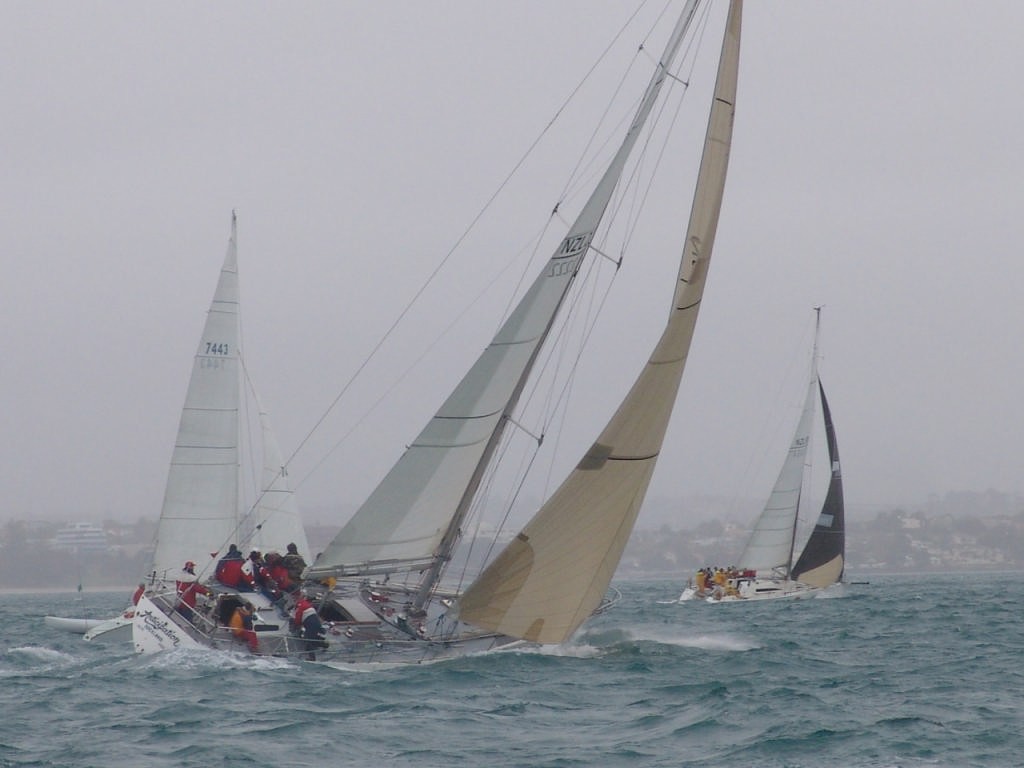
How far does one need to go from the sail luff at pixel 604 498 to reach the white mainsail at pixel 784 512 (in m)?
27.0

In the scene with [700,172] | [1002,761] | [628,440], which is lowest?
[1002,761]

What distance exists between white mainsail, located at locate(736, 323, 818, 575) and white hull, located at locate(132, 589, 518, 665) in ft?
85.3

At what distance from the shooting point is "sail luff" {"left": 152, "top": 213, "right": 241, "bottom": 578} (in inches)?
1009

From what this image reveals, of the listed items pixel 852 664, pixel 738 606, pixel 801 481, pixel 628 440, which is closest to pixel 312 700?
pixel 628 440

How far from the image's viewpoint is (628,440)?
16.0 meters

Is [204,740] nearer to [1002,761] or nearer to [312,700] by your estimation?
[312,700]

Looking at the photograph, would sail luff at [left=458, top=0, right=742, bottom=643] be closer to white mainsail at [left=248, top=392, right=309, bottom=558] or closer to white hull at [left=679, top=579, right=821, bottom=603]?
white mainsail at [left=248, top=392, right=309, bottom=558]

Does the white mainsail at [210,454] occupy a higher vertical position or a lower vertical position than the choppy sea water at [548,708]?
higher

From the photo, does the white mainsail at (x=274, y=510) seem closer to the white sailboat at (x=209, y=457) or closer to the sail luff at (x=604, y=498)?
the white sailboat at (x=209, y=457)

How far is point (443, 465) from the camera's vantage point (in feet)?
53.8

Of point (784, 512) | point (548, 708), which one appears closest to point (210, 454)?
point (548, 708)

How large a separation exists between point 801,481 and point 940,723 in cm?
3055

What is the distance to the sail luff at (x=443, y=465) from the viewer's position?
1638cm

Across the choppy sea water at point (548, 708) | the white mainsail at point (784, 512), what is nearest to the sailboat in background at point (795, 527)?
the white mainsail at point (784, 512)
